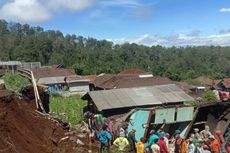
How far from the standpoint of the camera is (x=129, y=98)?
29.4m

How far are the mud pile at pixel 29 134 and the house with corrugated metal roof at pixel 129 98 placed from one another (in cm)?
1068

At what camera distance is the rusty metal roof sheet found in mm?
27973

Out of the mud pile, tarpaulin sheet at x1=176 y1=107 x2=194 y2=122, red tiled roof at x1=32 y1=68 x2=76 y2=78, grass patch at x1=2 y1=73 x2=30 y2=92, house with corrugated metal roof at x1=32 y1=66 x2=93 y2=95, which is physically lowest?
house with corrugated metal roof at x1=32 y1=66 x2=93 y2=95

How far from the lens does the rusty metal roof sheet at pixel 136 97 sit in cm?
2797

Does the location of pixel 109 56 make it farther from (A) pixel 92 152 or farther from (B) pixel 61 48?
(A) pixel 92 152

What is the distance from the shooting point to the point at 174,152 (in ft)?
50.3

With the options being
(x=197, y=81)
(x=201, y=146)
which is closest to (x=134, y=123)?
(x=201, y=146)

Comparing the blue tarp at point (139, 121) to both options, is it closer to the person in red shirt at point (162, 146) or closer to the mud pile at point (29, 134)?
the mud pile at point (29, 134)

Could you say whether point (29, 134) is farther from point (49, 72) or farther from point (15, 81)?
point (49, 72)

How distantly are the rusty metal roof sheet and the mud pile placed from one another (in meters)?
10.9

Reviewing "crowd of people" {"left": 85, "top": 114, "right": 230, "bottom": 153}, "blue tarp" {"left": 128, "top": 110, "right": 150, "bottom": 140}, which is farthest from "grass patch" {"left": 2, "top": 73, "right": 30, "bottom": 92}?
"crowd of people" {"left": 85, "top": 114, "right": 230, "bottom": 153}

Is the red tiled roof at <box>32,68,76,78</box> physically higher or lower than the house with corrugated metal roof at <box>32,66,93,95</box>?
higher

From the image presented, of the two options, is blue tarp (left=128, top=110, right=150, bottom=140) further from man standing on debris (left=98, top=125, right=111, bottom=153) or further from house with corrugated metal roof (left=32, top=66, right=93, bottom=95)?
house with corrugated metal roof (left=32, top=66, right=93, bottom=95)

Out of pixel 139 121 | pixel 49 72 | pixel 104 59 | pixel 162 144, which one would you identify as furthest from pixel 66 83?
pixel 162 144
